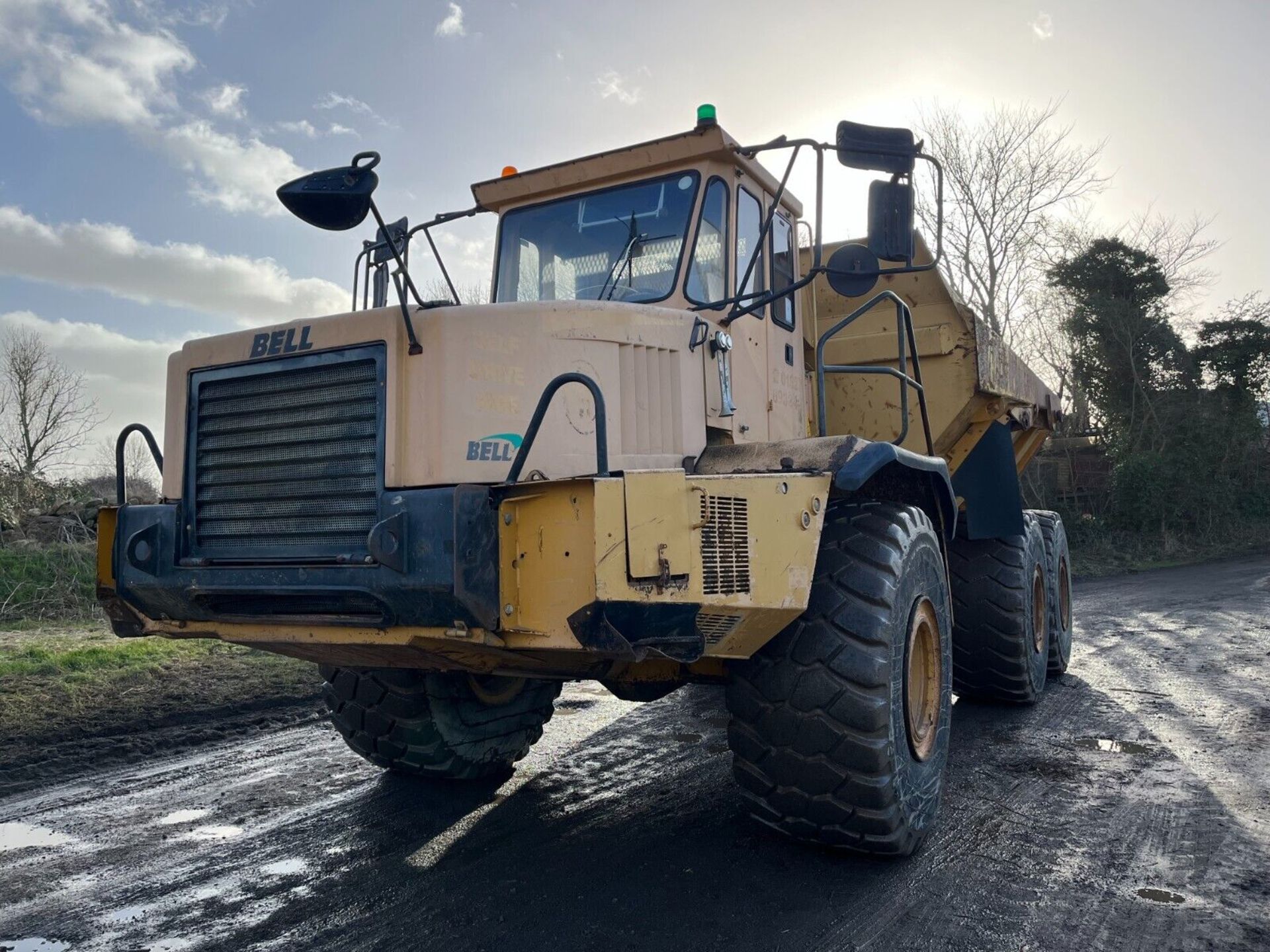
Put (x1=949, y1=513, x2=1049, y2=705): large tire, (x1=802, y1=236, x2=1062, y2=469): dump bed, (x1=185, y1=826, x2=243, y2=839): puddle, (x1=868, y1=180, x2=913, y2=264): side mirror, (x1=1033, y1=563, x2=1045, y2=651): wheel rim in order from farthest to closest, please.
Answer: (x1=1033, y1=563, x2=1045, y2=651): wheel rim, (x1=949, y1=513, x2=1049, y2=705): large tire, (x1=802, y1=236, x2=1062, y2=469): dump bed, (x1=185, y1=826, x2=243, y2=839): puddle, (x1=868, y1=180, x2=913, y2=264): side mirror

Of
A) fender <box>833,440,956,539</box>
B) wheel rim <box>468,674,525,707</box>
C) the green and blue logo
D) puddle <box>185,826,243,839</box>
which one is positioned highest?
the green and blue logo

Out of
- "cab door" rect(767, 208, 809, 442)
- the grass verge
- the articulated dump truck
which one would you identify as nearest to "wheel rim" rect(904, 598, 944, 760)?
the articulated dump truck

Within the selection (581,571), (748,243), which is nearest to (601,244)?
(748,243)

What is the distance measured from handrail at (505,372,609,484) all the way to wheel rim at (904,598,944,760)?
1597 millimetres

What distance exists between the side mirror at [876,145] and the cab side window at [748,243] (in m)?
0.78

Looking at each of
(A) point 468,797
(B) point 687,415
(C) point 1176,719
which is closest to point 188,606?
(A) point 468,797

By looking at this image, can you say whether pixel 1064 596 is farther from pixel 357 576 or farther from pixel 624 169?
pixel 357 576

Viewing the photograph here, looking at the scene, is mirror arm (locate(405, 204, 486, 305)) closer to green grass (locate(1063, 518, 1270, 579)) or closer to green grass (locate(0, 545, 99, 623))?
green grass (locate(0, 545, 99, 623))

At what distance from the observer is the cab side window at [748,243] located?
459 cm

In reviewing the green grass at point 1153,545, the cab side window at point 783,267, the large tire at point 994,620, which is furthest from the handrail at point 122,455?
the green grass at point 1153,545

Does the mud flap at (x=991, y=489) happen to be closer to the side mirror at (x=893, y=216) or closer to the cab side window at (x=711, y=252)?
the cab side window at (x=711, y=252)

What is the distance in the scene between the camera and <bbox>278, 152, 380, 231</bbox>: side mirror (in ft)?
10.5

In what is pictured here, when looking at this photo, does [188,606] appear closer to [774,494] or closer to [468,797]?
[468,797]

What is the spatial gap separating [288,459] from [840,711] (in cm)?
216
